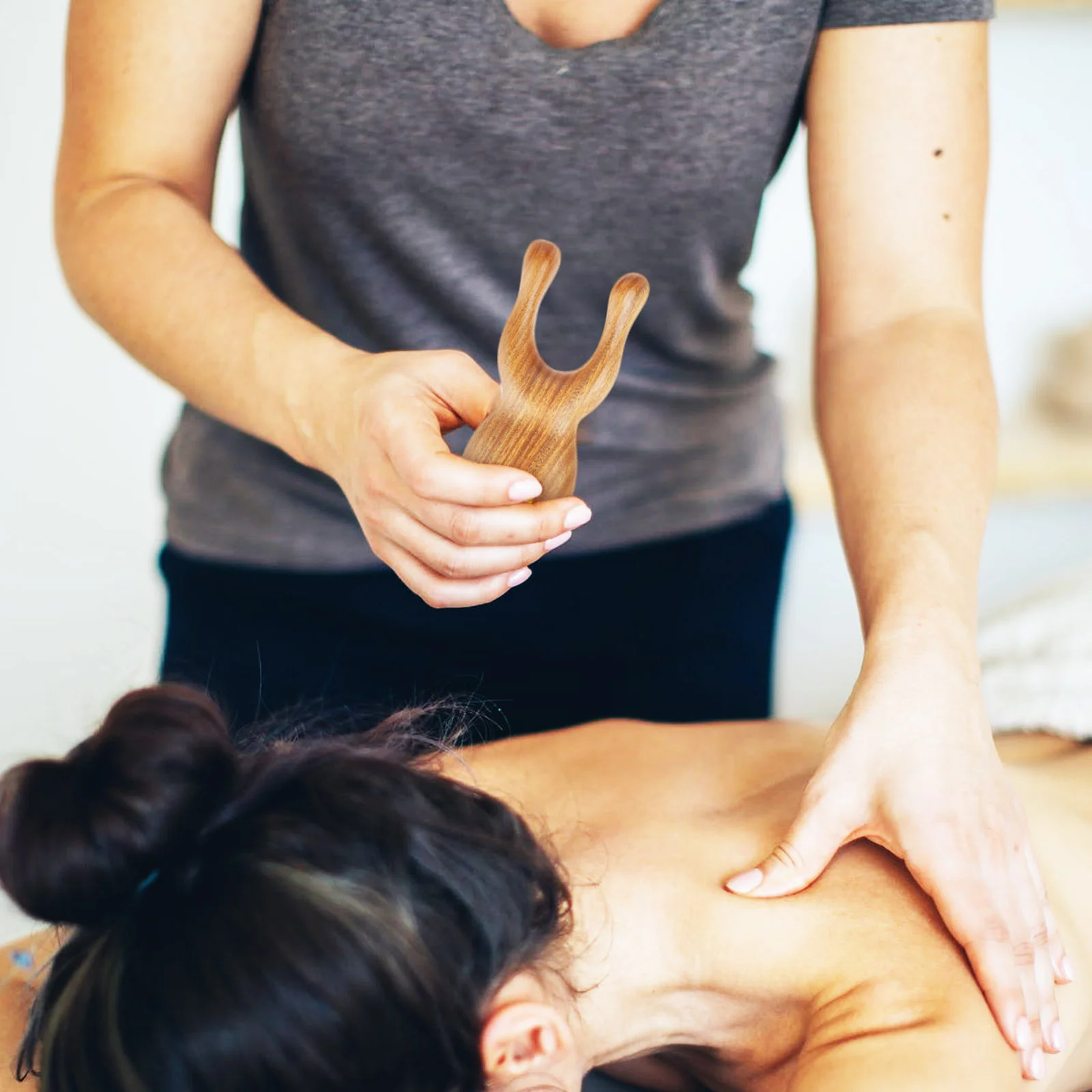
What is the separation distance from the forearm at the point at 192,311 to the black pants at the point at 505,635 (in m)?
0.27

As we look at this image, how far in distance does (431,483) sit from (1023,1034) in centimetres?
57

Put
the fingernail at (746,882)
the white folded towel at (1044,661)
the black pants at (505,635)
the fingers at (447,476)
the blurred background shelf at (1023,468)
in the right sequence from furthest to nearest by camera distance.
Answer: the blurred background shelf at (1023,468), the white folded towel at (1044,661), the black pants at (505,635), the fingernail at (746,882), the fingers at (447,476)

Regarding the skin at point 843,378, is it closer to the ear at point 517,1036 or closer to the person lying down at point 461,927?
the person lying down at point 461,927

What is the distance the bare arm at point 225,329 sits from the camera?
2.11 feet

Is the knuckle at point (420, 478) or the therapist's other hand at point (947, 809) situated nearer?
the knuckle at point (420, 478)

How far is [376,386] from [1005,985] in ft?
1.92

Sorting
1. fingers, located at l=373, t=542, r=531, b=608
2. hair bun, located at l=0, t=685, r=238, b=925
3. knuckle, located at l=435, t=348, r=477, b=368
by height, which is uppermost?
knuckle, located at l=435, t=348, r=477, b=368

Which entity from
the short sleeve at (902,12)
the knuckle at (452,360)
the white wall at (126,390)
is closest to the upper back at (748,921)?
the knuckle at (452,360)

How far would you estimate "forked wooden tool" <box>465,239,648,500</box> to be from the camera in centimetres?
65

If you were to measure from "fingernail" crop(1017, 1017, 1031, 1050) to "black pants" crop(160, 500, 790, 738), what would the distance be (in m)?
0.45

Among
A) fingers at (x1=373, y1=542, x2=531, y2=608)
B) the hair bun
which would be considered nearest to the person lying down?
the hair bun

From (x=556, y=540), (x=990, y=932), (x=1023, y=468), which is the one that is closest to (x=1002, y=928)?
(x=990, y=932)

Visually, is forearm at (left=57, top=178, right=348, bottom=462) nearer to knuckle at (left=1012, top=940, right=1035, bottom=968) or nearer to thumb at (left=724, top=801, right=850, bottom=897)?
thumb at (left=724, top=801, right=850, bottom=897)

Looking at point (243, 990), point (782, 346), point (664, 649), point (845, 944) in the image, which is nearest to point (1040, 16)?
point (782, 346)
